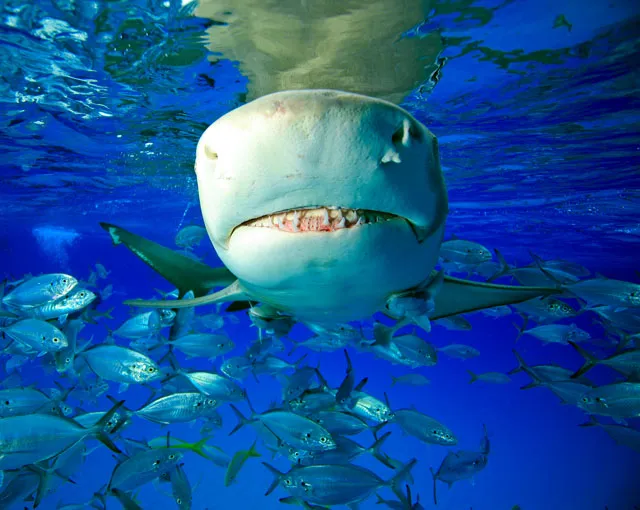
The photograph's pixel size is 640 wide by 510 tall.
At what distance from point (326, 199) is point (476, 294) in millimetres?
2158

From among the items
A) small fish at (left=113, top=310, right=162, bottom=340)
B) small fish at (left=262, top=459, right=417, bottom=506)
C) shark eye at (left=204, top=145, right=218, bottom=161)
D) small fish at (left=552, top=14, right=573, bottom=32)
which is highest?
small fish at (left=552, top=14, right=573, bottom=32)

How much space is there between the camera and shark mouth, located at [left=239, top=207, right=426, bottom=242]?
1.87 m

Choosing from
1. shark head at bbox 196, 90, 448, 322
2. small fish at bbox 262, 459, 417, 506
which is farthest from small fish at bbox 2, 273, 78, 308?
shark head at bbox 196, 90, 448, 322

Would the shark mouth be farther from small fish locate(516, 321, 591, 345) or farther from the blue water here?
small fish locate(516, 321, 591, 345)

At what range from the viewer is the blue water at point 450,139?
6445 millimetres

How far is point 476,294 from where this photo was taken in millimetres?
3354

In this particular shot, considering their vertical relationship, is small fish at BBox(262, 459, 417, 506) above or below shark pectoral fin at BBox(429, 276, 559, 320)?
below

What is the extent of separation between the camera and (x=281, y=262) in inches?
81.0

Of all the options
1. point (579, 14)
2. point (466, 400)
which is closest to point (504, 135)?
point (579, 14)

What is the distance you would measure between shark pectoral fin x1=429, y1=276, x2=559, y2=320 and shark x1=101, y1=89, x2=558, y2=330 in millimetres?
632

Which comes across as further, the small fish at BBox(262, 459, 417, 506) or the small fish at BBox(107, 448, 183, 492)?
the small fish at BBox(262, 459, 417, 506)

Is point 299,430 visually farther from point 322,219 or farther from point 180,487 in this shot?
point 322,219

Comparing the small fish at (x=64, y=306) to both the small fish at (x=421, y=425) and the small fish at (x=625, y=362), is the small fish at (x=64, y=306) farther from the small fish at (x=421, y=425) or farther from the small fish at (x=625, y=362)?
the small fish at (x=625, y=362)

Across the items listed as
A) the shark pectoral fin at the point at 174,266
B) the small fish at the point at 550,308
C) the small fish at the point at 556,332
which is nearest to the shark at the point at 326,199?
the shark pectoral fin at the point at 174,266
